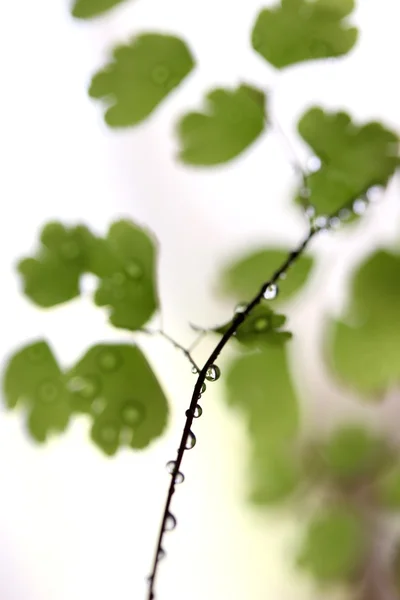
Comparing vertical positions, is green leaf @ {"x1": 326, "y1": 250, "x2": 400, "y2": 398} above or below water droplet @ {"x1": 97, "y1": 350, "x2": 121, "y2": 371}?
above

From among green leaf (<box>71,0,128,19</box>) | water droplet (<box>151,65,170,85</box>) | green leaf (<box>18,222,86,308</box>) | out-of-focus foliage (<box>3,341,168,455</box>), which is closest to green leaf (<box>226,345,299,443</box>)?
out-of-focus foliage (<box>3,341,168,455</box>)

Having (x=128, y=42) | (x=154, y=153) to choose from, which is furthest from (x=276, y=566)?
(x=128, y=42)

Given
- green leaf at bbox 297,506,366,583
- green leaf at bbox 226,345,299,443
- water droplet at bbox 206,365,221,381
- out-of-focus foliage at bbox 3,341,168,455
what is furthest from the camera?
green leaf at bbox 297,506,366,583

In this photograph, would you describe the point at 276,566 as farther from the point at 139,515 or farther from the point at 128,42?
the point at 128,42

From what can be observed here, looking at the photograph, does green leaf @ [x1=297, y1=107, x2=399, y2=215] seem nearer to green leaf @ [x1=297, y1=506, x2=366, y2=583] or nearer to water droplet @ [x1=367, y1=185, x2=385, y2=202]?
water droplet @ [x1=367, y1=185, x2=385, y2=202]

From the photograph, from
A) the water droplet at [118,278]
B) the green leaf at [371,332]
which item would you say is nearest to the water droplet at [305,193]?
the green leaf at [371,332]

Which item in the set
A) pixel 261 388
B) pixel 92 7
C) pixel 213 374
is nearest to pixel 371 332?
pixel 261 388

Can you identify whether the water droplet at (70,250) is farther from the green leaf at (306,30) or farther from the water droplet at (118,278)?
the green leaf at (306,30)
